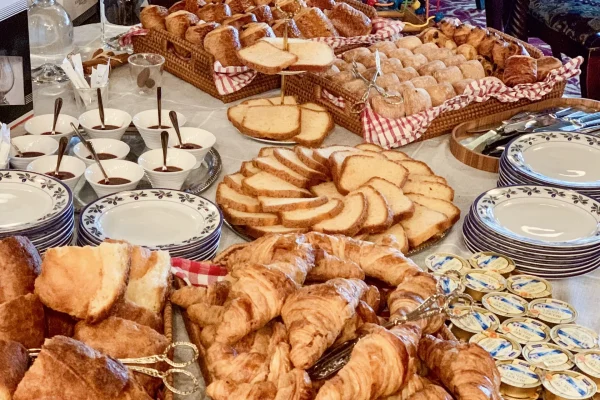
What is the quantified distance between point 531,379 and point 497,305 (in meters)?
0.25

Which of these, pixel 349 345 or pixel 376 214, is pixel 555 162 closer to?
pixel 376 214

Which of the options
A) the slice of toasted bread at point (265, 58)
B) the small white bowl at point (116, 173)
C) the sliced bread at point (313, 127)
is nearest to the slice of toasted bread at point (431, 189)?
the sliced bread at point (313, 127)

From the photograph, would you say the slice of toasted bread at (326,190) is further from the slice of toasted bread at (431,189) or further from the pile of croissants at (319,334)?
the pile of croissants at (319,334)

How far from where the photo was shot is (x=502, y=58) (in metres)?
2.86

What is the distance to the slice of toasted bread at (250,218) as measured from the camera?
1946 mm

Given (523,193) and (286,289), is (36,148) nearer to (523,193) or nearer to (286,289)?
(286,289)

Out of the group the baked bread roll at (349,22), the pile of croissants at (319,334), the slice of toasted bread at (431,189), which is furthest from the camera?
the baked bread roll at (349,22)

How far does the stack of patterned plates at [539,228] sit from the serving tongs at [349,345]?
590 mm

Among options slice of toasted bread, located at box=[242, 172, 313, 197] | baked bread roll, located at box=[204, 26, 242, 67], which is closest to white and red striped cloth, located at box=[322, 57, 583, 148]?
baked bread roll, located at box=[204, 26, 242, 67]

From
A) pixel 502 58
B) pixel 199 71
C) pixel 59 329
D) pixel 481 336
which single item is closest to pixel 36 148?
pixel 199 71

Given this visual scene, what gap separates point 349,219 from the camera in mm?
1911

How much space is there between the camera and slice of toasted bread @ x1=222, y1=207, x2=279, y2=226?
76.6 inches

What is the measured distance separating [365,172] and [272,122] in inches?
19.5

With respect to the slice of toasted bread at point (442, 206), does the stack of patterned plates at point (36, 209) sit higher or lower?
higher
